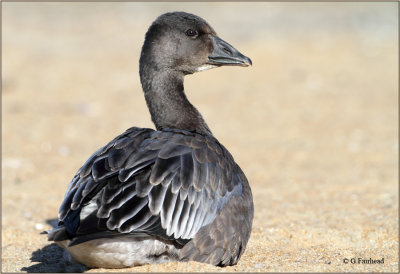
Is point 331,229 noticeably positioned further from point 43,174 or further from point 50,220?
point 43,174

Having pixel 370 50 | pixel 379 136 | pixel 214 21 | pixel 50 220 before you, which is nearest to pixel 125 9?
pixel 214 21

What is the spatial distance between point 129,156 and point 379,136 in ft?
25.4

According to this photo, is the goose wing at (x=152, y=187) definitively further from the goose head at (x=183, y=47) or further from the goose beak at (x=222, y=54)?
the goose beak at (x=222, y=54)

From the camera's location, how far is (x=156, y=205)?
512 centimetres

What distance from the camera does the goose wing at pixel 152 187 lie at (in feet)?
16.3

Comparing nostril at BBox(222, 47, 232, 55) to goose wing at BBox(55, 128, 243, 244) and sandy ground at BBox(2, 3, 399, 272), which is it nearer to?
goose wing at BBox(55, 128, 243, 244)

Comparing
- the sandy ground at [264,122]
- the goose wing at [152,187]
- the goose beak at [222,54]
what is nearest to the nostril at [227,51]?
the goose beak at [222,54]

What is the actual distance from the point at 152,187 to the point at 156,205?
157 millimetres

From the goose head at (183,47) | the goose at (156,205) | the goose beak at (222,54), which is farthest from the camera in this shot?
the goose beak at (222,54)

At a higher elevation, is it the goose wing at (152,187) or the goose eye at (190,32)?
the goose eye at (190,32)

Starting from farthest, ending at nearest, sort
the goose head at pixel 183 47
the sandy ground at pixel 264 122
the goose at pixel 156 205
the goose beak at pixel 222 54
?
the sandy ground at pixel 264 122 → the goose beak at pixel 222 54 → the goose head at pixel 183 47 → the goose at pixel 156 205

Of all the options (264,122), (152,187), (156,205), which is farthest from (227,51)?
(264,122)

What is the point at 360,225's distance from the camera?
7.56 metres

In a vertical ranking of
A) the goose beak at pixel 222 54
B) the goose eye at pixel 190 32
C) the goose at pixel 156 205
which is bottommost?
the goose at pixel 156 205
